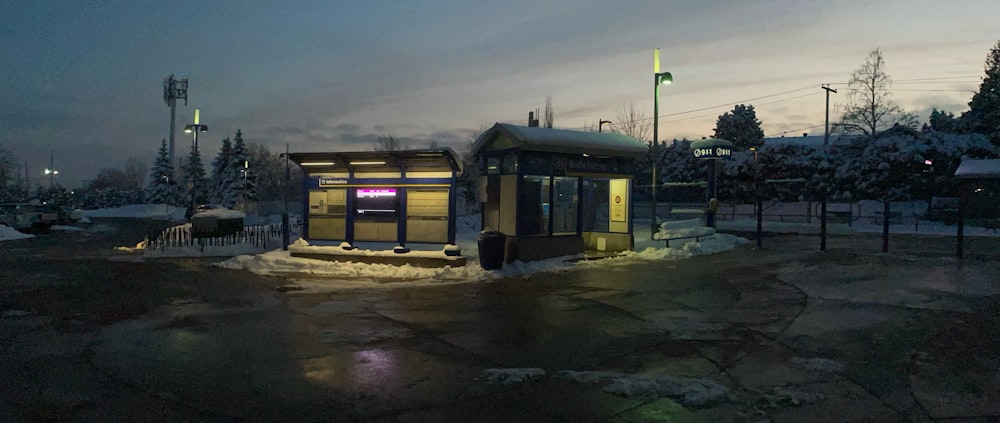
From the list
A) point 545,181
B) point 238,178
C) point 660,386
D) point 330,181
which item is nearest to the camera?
point 660,386

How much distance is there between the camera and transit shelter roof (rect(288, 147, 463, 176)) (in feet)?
59.3

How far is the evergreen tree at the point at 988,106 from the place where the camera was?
41.5 metres

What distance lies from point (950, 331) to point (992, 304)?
2.57 metres

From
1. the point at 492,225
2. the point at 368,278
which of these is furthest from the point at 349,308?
the point at 492,225

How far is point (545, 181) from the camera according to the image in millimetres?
19359

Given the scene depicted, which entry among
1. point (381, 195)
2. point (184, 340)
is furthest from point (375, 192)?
point (184, 340)

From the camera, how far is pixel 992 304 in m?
10.4

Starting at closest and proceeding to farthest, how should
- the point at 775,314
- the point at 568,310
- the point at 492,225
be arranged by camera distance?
the point at 775,314
the point at 568,310
the point at 492,225

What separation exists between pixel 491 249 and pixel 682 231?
9.27m

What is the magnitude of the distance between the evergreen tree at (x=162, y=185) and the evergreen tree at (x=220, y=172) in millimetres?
12099

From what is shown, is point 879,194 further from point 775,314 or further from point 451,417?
point 451,417

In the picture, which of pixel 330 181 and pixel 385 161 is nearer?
pixel 385 161

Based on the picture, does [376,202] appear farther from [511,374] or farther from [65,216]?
[65,216]

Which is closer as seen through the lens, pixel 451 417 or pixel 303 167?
pixel 451 417
